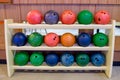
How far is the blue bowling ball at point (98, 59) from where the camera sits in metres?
2.19

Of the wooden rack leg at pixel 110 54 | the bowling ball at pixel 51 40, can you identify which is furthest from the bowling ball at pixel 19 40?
the wooden rack leg at pixel 110 54

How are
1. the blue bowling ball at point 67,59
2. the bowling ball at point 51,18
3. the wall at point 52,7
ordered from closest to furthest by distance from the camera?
the bowling ball at point 51,18 → the blue bowling ball at point 67,59 → the wall at point 52,7

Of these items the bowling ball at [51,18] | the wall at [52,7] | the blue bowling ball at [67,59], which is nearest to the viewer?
the bowling ball at [51,18]

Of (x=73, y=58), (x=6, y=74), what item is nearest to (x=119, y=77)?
(x=73, y=58)

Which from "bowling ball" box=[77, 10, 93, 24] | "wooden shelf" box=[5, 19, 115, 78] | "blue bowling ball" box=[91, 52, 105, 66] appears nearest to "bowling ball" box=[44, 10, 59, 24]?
"wooden shelf" box=[5, 19, 115, 78]

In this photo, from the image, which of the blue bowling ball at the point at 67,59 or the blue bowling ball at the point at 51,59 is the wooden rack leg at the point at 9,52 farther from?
the blue bowling ball at the point at 67,59

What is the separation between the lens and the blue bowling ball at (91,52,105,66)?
2192mm

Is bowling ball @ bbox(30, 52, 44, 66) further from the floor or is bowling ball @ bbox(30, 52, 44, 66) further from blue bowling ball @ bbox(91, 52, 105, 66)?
blue bowling ball @ bbox(91, 52, 105, 66)

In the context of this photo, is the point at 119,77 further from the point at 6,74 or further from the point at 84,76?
the point at 6,74

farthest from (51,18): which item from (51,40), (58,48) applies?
(58,48)

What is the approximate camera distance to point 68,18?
206 centimetres

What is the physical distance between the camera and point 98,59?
7.18 ft

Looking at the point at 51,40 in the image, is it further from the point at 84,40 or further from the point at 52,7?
the point at 52,7

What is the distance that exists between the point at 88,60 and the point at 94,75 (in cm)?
23
